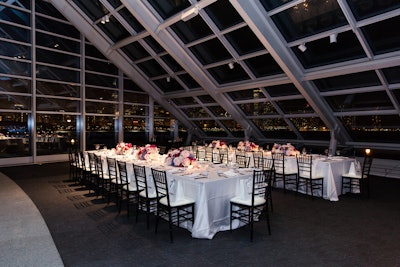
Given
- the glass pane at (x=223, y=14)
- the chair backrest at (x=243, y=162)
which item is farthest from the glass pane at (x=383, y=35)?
the chair backrest at (x=243, y=162)

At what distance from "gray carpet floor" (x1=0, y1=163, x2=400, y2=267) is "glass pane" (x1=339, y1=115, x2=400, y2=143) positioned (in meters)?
3.27

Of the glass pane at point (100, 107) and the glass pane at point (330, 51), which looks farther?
the glass pane at point (100, 107)

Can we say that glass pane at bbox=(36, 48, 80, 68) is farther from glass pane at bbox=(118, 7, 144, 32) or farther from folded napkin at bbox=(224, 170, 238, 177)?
folded napkin at bbox=(224, 170, 238, 177)

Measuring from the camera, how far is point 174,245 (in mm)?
4039

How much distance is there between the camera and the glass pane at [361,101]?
8.36 meters

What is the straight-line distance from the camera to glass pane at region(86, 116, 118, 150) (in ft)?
43.9

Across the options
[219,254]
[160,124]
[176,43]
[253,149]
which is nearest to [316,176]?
[253,149]

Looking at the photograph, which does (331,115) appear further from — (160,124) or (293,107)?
(160,124)

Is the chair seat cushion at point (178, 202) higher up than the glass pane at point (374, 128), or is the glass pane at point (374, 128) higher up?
the glass pane at point (374, 128)

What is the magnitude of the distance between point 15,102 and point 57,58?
2448 mm

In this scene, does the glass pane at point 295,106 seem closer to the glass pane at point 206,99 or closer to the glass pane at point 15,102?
the glass pane at point 206,99

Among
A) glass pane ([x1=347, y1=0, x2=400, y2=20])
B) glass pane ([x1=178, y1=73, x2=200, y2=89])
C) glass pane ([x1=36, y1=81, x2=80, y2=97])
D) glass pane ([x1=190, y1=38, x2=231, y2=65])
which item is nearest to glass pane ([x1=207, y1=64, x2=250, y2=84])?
glass pane ([x1=190, y1=38, x2=231, y2=65])

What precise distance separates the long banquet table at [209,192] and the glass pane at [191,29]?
5479mm

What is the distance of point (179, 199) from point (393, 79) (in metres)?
6.34
